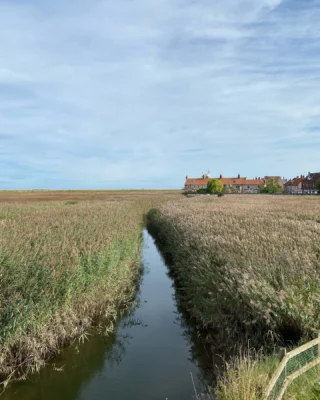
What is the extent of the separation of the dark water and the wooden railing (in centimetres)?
273

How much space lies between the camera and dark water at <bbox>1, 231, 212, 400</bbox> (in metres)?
7.12

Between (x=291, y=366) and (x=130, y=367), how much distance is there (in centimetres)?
447

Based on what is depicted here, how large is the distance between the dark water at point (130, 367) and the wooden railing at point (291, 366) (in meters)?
2.73

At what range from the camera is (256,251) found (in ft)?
32.7

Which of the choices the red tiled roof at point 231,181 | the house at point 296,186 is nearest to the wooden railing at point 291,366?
the house at point 296,186

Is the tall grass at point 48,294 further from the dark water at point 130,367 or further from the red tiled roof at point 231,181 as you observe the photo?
the red tiled roof at point 231,181

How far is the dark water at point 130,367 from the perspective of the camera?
7117mm

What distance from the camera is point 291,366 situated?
15.5 ft

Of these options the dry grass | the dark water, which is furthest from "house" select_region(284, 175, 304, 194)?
the dark water

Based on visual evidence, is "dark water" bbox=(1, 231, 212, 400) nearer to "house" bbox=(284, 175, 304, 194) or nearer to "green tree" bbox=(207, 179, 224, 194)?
"green tree" bbox=(207, 179, 224, 194)

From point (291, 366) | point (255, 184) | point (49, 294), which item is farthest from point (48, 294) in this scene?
point (255, 184)

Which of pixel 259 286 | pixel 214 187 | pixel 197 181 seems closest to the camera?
pixel 259 286

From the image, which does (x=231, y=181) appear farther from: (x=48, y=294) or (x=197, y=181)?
(x=48, y=294)

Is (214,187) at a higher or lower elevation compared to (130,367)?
higher
